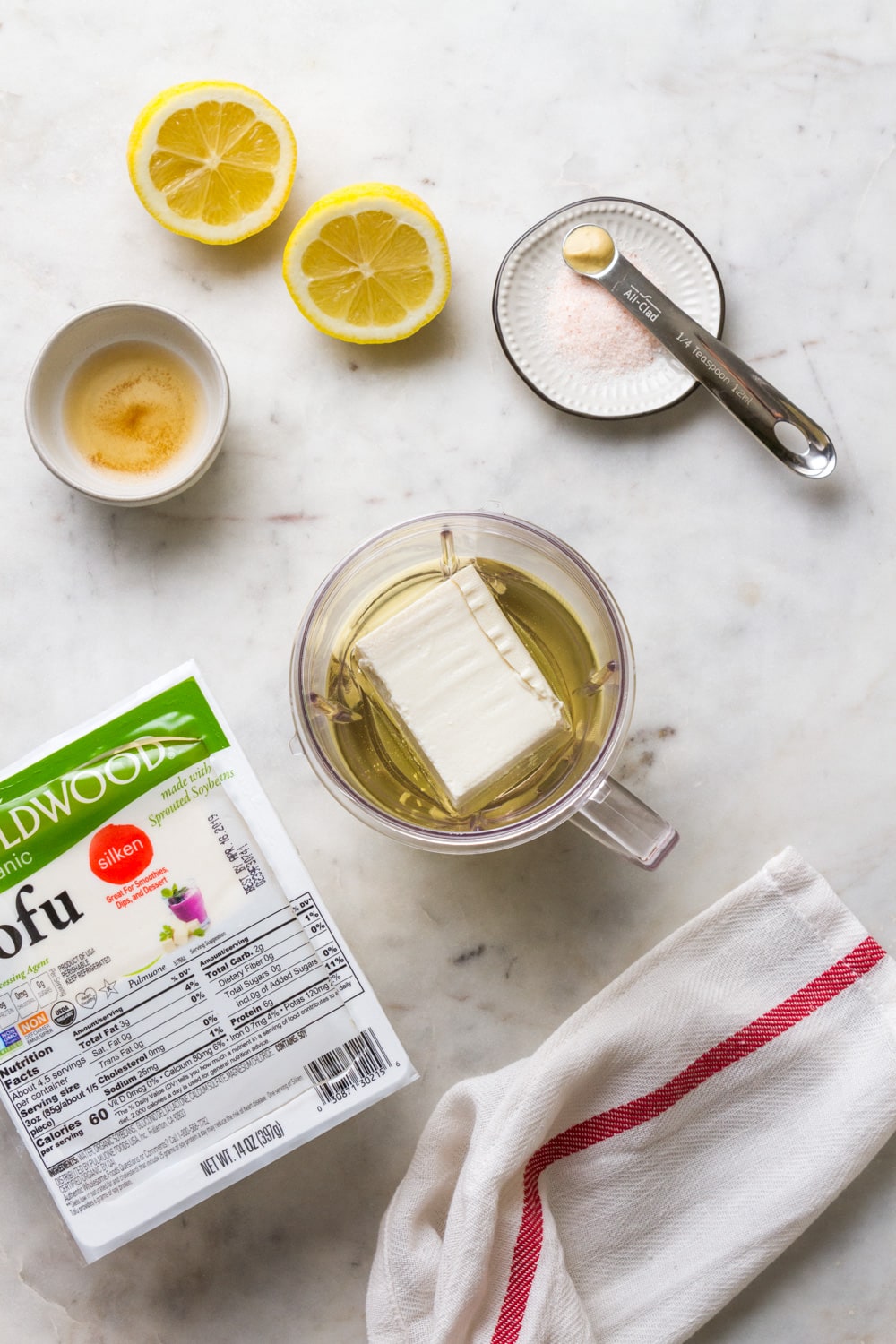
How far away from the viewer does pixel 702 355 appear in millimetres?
1129

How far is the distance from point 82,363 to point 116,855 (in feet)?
1.81

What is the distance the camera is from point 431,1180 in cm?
109

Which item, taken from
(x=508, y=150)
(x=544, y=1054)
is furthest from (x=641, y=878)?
(x=508, y=150)

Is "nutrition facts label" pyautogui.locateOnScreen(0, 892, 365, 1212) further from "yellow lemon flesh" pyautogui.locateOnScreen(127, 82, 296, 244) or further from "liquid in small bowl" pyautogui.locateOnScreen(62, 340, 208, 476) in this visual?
"yellow lemon flesh" pyautogui.locateOnScreen(127, 82, 296, 244)

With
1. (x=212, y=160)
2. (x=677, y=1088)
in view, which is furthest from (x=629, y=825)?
(x=212, y=160)

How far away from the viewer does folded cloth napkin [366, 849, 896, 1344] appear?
107 centimetres

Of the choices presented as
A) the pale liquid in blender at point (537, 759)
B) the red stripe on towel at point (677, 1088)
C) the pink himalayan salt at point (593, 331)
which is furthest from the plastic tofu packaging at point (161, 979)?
the pink himalayan salt at point (593, 331)

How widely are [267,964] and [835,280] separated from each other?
966mm

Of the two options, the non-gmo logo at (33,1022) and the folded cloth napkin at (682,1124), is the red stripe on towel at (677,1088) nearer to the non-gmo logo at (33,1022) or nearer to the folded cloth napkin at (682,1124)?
the folded cloth napkin at (682,1124)

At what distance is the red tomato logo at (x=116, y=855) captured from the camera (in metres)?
0.92

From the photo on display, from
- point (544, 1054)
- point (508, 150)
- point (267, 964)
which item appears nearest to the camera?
point (267, 964)

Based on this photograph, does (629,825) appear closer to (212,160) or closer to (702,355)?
(702,355)

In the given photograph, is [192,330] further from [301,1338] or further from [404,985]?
[301,1338]

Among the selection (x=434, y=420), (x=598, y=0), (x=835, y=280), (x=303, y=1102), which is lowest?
(x=303, y=1102)
